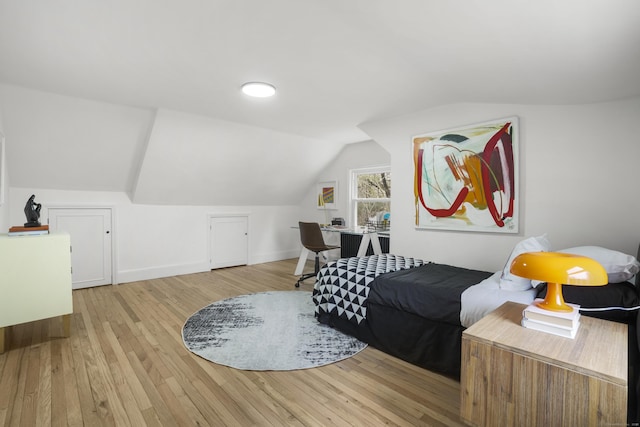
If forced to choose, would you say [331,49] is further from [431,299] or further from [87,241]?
[87,241]

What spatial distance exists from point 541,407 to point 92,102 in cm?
432

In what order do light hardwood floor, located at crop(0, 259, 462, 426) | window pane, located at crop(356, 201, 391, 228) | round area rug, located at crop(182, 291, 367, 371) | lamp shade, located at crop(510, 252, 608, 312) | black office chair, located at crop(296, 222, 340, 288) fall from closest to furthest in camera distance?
lamp shade, located at crop(510, 252, 608, 312)
light hardwood floor, located at crop(0, 259, 462, 426)
round area rug, located at crop(182, 291, 367, 371)
black office chair, located at crop(296, 222, 340, 288)
window pane, located at crop(356, 201, 391, 228)

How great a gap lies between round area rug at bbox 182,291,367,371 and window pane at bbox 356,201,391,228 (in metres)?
1.86

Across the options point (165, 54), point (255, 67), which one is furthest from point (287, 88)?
point (165, 54)

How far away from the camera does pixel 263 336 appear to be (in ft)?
8.86

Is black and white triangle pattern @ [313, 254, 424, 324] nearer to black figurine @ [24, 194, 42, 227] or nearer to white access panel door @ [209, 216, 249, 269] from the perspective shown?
black figurine @ [24, 194, 42, 227]

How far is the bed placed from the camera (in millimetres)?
1712

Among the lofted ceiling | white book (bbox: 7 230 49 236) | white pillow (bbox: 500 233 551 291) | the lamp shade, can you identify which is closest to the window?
the lofted ceiling

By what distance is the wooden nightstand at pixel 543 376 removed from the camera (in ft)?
3.56

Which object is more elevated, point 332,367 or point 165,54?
point 165,54

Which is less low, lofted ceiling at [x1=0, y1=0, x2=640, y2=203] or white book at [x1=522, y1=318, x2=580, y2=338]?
lofted ceiling at [x1=0, y1=0, x2=640, y2=203]

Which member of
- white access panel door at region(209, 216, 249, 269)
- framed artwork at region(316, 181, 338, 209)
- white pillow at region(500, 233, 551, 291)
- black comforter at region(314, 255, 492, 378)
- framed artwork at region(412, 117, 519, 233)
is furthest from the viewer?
framed artwork at region(316, 181, 338, 209)

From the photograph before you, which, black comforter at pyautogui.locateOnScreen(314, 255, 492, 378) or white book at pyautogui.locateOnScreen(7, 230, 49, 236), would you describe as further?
white book at pyautogui.locateOnScreen(7, 230, 49, 236)

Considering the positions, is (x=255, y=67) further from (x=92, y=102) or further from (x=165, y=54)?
(x=92, y=102)
